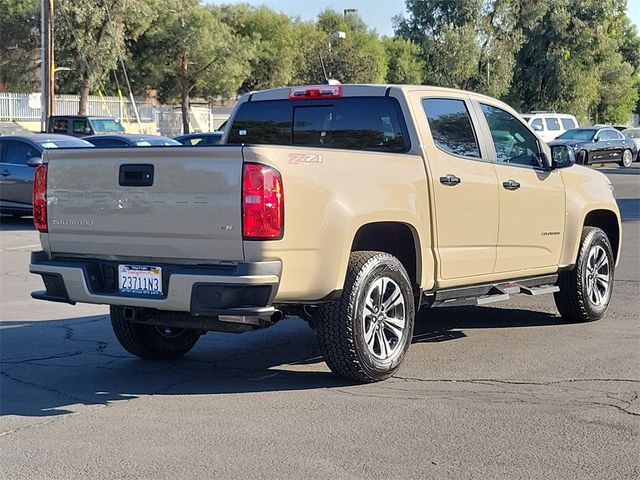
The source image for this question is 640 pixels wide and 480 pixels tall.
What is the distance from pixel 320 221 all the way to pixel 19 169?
1358cm

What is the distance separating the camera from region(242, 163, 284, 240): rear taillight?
5699 millimetres

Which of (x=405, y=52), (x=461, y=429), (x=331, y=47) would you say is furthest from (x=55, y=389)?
(x=405, y=52)

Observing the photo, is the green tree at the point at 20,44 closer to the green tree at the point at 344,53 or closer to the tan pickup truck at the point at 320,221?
the green tree at the point at 344,53

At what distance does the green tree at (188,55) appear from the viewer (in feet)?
166

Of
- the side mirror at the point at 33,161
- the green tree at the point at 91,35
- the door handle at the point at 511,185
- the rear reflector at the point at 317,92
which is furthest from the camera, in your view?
the green tree at the point at 91,35

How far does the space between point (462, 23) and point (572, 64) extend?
7.08 m

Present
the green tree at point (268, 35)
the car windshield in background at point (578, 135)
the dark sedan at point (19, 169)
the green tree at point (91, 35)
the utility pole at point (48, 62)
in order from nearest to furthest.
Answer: the dark sedan at point (19, 169) < the utility pole at point (48, 62) < the car windshield in background at point (578, 135) < the green tree at point (91, 35) < the green tree at point (268, 35)

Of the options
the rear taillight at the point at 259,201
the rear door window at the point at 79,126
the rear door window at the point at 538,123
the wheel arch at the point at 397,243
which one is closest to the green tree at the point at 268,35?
the rear door window at the point at 538,123

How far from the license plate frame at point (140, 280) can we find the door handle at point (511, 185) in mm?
3034

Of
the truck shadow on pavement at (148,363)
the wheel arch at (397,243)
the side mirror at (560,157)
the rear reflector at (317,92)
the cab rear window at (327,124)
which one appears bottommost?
the truck shadow on pavement at (148,363)

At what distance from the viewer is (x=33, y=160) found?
1744 cm

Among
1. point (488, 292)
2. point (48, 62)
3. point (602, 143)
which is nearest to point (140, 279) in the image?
point (488, 292)

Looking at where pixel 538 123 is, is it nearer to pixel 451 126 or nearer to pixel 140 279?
pixel 451 126

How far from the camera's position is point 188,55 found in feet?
169
